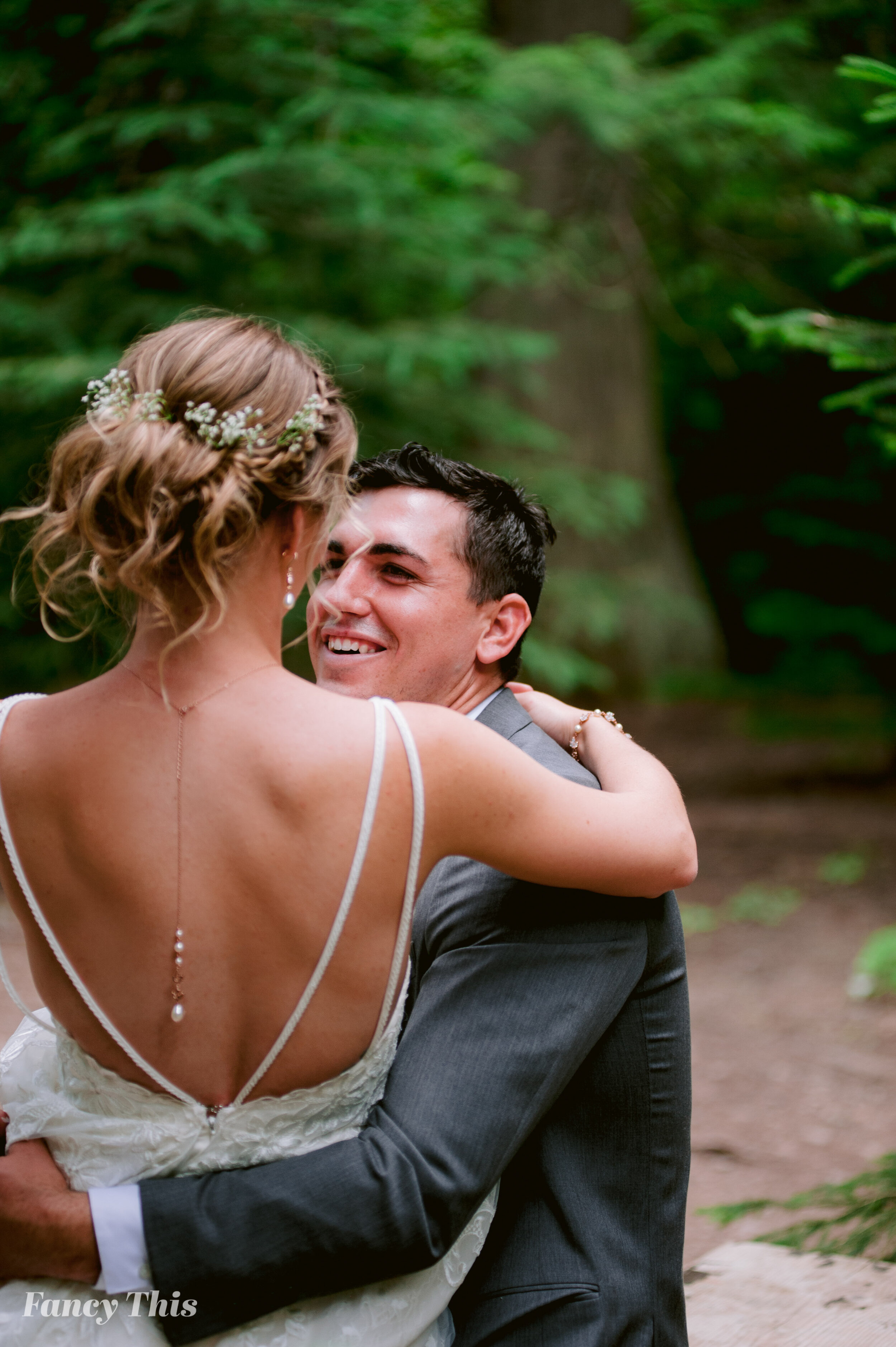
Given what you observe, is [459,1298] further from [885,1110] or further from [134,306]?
[134,306]

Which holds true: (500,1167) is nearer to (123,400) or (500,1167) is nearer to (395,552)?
(123,400)

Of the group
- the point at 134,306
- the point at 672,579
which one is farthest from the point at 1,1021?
the point at 672,579

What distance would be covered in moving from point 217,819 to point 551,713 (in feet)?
3.56

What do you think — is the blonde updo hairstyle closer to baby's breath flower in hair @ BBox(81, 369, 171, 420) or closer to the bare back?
baby's breath flower in hair @ BBox(81, 369, 171, 420)

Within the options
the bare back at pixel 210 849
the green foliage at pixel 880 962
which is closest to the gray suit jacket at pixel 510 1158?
the bare back at pixel 210 849

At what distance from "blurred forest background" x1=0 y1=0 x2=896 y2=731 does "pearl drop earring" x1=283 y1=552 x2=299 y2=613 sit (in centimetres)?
207

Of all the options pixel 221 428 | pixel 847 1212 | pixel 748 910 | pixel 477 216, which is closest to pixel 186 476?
pixel 221 428

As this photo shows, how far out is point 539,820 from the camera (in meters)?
1.77

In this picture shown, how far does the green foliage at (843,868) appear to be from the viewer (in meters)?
8.52

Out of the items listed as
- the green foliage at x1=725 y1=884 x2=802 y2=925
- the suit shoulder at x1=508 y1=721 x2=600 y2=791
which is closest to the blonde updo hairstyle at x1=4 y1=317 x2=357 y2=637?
the suit shoulder at x1=508 y1=721 x2=600 y2=791

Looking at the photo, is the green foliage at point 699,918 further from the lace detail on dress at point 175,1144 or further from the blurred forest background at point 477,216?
the lace detail on dress at point 175,1144

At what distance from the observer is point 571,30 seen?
34.8ft

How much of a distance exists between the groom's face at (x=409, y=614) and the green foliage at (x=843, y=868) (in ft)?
21.0

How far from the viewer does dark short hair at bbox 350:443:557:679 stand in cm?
288
